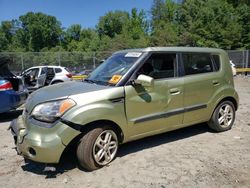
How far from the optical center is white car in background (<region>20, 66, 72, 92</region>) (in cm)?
1355

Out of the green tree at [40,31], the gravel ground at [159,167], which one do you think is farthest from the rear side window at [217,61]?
the green tree at [40,31]

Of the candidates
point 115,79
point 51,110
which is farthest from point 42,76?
point 51,110

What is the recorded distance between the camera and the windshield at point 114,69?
496cm

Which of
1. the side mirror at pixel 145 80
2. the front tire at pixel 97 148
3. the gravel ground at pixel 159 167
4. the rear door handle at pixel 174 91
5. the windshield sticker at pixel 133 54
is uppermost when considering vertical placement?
the windshield sticker at pixel 133 54

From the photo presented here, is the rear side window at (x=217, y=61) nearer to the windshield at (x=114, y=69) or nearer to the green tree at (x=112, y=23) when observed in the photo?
the windshield at (x=114, y=69)

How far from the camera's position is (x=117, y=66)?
5277 millimetres

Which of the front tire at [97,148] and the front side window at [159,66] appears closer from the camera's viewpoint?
the front tire at [97,148]

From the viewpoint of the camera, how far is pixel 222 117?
627cm

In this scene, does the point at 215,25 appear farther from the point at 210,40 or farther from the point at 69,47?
the point at 69,47

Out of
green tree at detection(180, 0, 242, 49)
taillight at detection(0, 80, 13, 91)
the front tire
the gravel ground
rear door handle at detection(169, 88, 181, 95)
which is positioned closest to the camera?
the gravel ground

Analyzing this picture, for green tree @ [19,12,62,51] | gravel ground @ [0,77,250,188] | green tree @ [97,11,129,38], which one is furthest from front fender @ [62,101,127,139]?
green tree @ [19,12,62,51]

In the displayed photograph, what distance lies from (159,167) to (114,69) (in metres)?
1.79

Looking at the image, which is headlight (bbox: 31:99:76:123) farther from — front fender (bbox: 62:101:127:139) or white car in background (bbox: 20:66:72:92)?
white car in background (bbox: 20:66:72:92)

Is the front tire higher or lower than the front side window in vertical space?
lower
